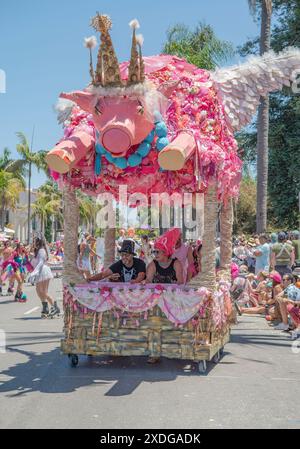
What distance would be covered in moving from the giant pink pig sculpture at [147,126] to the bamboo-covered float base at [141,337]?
1690 mm

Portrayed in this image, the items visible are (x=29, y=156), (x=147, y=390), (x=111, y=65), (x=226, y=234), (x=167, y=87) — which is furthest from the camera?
(x=29, y=156)

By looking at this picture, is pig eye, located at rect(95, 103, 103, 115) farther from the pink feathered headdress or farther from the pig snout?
the pink feathered headdress

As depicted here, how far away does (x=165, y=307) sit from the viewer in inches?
301

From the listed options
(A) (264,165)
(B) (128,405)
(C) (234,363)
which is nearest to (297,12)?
(A) (264,165)

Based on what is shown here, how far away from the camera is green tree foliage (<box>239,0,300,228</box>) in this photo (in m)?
24.8

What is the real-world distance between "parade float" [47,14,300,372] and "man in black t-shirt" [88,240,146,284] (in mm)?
516

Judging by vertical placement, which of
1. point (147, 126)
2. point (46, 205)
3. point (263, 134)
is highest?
point (46, 205)

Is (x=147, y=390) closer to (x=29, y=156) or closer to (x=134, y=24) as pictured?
(x=134, y=24)

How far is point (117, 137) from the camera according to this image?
698 cm

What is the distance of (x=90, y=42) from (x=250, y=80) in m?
3.03

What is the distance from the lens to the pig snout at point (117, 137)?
6.97m

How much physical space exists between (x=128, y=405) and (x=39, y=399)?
2.98 ft

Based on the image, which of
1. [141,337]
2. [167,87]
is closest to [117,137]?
[167,87]

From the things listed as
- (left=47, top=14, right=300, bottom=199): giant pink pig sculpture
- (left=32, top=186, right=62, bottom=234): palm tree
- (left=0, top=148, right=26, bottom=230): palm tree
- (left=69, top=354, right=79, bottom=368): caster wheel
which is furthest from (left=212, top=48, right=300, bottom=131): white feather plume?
(left=32, top=186, right=62, bottom=234): palm tree
